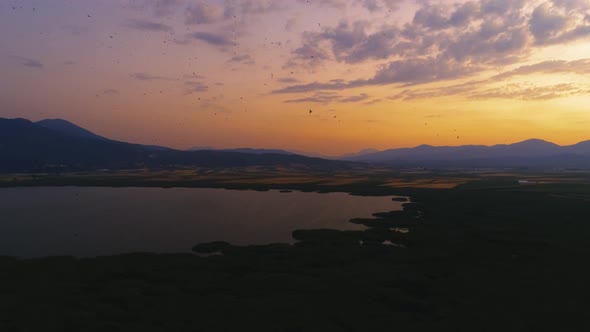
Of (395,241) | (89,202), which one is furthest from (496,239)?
(89,202)

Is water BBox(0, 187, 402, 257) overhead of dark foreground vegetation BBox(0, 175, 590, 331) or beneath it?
overhead

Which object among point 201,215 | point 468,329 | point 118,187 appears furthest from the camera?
point 118,187

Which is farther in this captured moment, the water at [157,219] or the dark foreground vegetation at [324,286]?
the water at [157,219]

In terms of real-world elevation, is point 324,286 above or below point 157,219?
below

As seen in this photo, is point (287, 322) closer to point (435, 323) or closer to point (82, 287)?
point (435, 323)

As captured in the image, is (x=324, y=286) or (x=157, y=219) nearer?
(x=324, y=286)
